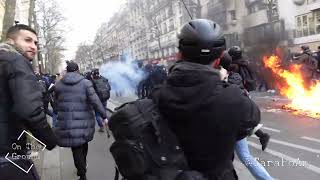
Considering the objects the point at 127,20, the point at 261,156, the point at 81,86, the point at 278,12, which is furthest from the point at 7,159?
the point at 127,20

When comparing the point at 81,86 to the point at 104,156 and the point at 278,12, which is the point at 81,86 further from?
the point at 278,12

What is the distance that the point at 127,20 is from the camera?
336 feet

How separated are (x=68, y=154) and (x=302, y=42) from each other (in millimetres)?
27614

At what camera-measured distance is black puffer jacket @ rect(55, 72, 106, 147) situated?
233 inches

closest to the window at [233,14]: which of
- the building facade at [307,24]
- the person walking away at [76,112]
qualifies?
the building facade at [307,24]

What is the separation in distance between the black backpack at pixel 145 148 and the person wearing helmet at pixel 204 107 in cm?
8

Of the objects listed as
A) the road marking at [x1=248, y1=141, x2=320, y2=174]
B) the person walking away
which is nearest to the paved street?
the road marking at [x1=248, y1=141, x2=320, y2=174]

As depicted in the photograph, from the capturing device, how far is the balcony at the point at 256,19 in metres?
39.2

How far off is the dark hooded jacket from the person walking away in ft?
12.4

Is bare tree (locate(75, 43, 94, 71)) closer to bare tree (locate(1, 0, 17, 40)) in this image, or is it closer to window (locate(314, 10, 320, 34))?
window (locate(314, 10, 320, 34))

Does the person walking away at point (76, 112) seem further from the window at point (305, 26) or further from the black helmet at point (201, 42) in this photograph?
the window at point (305, 26)

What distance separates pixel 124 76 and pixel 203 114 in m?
20.9

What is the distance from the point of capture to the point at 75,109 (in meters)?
6.07

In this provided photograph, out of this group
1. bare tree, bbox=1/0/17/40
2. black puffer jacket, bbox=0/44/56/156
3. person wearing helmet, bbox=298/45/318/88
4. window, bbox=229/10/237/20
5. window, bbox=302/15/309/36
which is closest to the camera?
black puffer jacket, bbox=0/44/56/156
